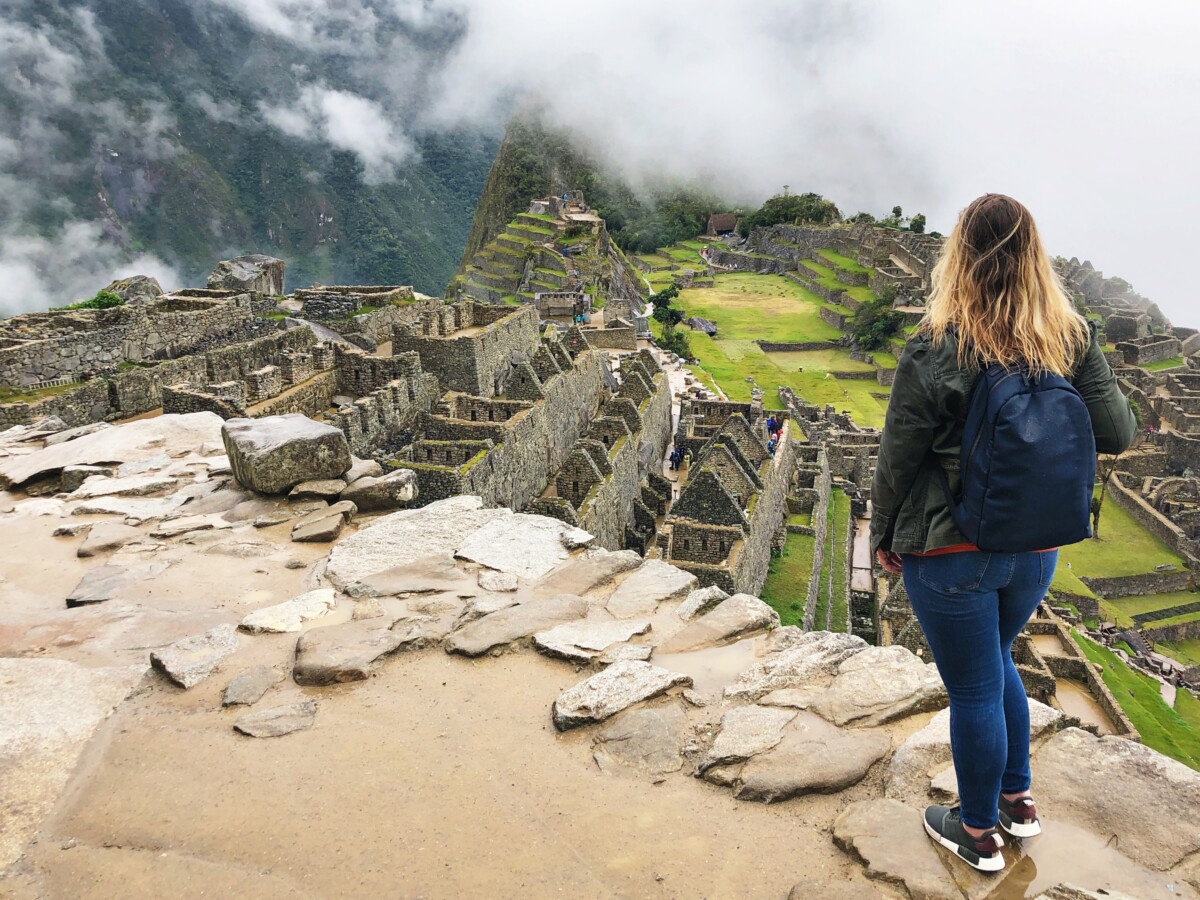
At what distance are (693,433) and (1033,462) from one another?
21578 millimetres

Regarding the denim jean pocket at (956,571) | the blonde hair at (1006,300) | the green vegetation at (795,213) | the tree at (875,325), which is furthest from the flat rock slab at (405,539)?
the green vegetation at (795,213)

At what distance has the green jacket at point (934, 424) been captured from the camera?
2.97 m

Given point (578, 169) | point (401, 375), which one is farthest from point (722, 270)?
point (401, 375)

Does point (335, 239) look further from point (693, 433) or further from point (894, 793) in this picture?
point (894, 793)

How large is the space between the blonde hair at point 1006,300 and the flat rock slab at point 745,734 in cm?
201

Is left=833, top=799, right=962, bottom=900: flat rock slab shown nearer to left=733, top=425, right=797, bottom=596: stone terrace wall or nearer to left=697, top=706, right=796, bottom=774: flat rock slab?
left=697, top=706, right=796, bottom=774: flat rock slab

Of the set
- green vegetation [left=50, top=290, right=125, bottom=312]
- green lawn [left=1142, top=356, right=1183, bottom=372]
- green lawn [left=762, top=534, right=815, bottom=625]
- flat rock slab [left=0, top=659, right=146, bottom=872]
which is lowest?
green lawn [left=762, top=534, right=815, bottom=625]

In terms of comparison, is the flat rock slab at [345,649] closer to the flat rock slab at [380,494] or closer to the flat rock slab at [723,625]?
the flat rock slab at [723,625]

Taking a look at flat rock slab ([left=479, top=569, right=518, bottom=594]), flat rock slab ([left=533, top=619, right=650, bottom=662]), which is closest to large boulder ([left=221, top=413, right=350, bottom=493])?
flat rock slab ([left=479, top=569, right=518, bottom=594])

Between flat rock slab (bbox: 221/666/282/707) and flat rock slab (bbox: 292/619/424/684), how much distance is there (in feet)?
0.45

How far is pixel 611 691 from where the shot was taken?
4316 millimetres

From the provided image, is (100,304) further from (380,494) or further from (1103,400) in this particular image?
(1103,400)

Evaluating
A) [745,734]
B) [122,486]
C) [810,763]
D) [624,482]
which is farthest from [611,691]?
[624,482]

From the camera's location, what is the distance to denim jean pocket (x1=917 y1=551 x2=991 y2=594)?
299 centimetres
